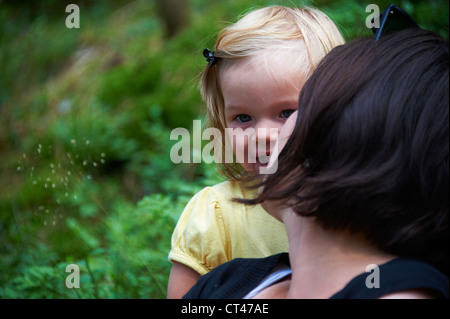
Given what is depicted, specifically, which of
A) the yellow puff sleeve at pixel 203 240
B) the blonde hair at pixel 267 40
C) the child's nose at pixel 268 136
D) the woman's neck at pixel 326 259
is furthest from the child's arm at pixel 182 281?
the woman's neck at pixel 326 259

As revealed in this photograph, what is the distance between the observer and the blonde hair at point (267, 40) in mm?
1764

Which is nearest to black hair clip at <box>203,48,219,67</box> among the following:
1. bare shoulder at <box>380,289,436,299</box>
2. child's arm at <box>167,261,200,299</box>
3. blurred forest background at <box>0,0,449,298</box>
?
blurred forest background at <box>0,0,449,298</box>

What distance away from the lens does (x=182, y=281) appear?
5.92 feet

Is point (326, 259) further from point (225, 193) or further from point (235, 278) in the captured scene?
point (225, 193)

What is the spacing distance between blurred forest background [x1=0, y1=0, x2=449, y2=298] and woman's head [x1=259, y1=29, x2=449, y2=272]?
1103mm

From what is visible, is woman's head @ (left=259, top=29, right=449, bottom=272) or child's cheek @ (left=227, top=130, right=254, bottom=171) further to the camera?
child's cheek @ (left=227, top=130, right=254, bottom=171)

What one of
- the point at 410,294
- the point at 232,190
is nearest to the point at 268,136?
the point at 232,190

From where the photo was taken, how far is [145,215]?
9.53 feet

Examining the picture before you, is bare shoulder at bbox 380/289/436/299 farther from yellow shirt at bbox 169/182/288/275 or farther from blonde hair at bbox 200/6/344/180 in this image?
blonde hair at bbox 200/6/344/180

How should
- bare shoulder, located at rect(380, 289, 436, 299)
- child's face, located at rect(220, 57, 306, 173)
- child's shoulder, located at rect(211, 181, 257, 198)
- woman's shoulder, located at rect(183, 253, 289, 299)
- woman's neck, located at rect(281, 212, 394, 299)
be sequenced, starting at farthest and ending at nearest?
1. child's shoulder, located at rect(211, 181, 257, 198)
2. child's face, located at rect(220, 57, 306, 173)
3. woman's shoulder, located at rect(183, 253, 289, 299)
4. woman's neck, located at rect(281, 212, 394, 299)
5. bare shoulder, located at rect(380, 289, 436, 299)

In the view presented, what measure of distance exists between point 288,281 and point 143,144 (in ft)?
10.3

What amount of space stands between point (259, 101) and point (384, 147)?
2.48ft

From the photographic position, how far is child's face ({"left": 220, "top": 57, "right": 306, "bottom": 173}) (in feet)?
5.59
